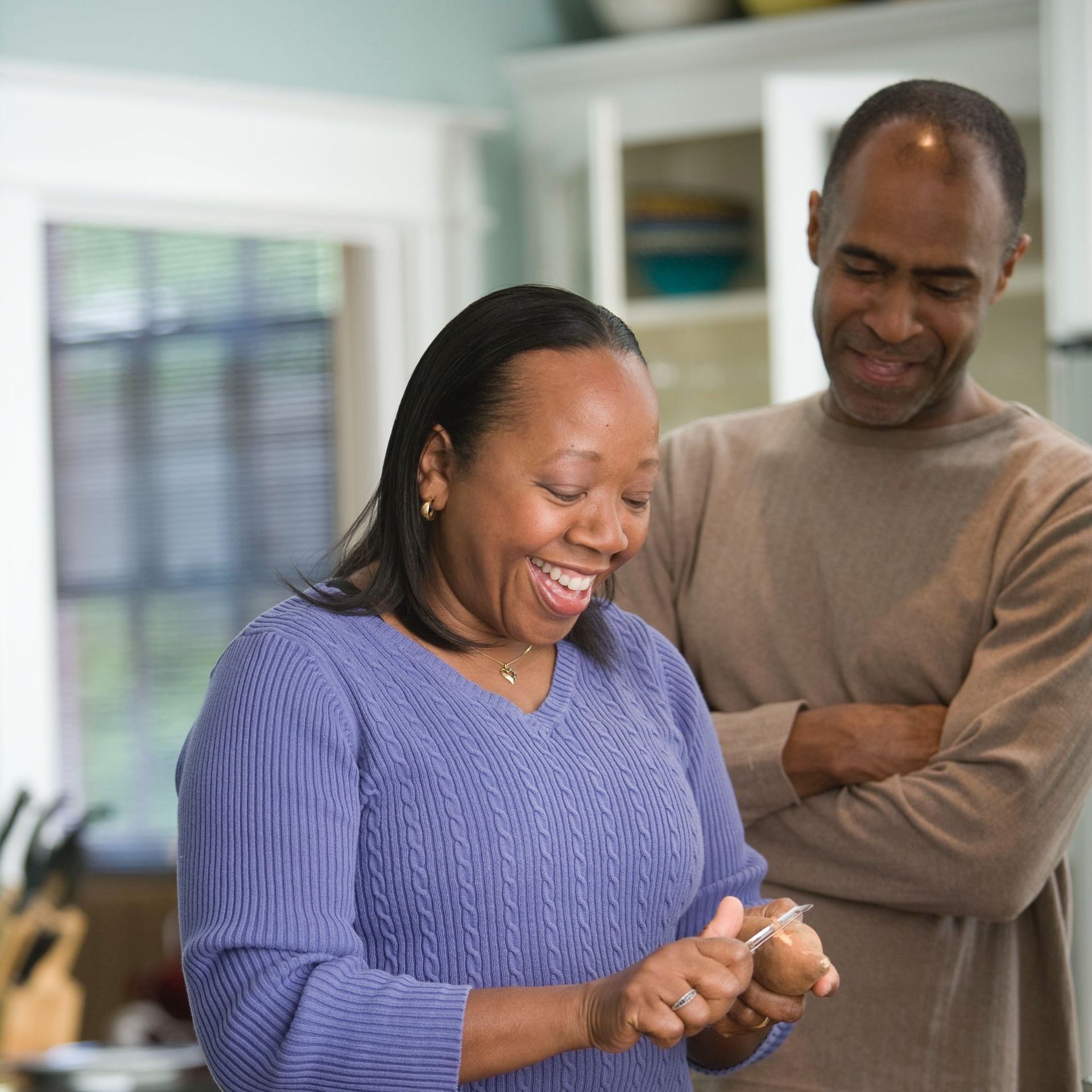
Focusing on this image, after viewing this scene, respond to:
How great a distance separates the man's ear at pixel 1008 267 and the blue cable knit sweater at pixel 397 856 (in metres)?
0.61

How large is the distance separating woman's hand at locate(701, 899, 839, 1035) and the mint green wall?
2323 mm

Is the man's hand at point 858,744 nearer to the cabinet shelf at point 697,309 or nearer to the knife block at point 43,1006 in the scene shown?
the knife block at point 43,1006

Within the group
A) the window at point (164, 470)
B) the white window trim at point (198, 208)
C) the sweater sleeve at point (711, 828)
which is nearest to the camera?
the sweater sleeve at point (711, 828)

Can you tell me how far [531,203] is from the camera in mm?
3527

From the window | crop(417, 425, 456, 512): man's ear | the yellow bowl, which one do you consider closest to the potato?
crop(417, 425, 456, 512): man's ear

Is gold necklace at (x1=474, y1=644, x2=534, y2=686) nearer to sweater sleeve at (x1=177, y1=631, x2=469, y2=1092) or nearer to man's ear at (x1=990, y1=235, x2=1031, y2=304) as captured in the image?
sweater sleeve at (x1=177, y1=631, x2=469, y2=1092)

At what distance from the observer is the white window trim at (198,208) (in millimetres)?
2850

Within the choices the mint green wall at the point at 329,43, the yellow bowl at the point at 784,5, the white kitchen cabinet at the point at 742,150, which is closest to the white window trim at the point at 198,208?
the mint green wall at the point at 329,43

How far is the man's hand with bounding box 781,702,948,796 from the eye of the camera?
1.44 meters

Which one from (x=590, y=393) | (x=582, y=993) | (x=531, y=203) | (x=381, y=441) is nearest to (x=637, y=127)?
(x=531, y=203)

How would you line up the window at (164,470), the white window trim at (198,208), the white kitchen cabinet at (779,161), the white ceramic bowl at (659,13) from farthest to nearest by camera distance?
the window at (164,470) < the white ceramic bowl at (659,13) < the white window trim at (198,208) < the white kitchen cabinet at (779,161)

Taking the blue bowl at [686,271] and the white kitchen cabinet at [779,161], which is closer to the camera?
the white kitchen cabinet at [779,161]

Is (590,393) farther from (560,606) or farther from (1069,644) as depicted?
(1069,644)

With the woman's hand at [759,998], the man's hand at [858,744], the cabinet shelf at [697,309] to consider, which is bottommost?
the woman's hand at [759,998]
